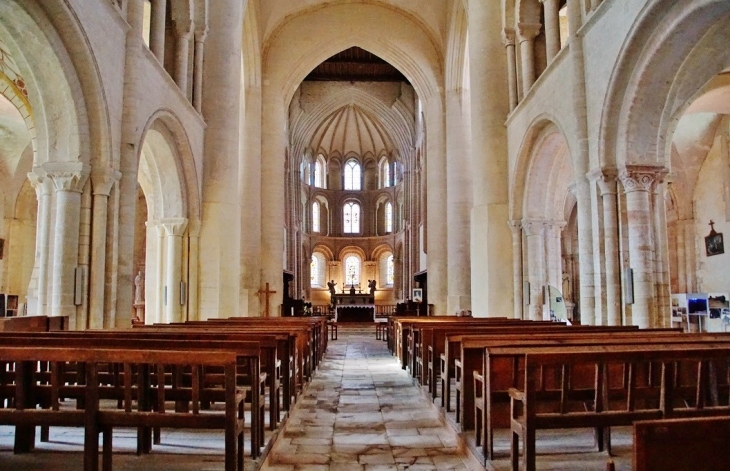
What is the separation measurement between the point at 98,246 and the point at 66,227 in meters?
0.55

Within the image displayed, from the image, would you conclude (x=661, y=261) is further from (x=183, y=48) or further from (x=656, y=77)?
(x=183, y=48)

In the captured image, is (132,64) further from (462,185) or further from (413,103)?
(413,103)

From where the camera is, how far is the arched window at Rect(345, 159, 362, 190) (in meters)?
41.3

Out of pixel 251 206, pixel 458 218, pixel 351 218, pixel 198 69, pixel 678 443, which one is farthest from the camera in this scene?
pixel 351 218

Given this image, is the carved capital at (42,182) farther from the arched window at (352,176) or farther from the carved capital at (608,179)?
the arched window at (352,176)

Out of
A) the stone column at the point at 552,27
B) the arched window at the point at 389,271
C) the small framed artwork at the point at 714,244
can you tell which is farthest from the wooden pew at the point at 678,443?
the arched window at the point at 389,271

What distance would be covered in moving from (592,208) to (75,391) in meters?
8.11

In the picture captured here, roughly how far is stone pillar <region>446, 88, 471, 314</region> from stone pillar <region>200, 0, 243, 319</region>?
7987 millimetres

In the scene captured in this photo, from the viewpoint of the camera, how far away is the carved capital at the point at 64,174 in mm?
8789

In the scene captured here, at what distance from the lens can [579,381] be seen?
16.8ft

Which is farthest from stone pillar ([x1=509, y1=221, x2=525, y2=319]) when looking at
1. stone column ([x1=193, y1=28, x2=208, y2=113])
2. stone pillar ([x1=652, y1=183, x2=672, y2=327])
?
stone column ([x1=193, y1=28, x2=208, y2=113])

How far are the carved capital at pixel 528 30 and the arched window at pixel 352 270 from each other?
93.6 ft

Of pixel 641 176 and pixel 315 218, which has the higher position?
pixel 315 218

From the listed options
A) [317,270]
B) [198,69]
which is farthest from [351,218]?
[198,69]
